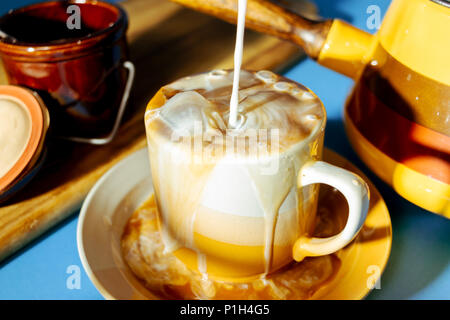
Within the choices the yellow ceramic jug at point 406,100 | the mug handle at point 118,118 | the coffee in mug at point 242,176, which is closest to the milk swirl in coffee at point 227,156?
the coffee in mug at point 242,176

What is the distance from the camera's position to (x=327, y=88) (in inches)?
29.6

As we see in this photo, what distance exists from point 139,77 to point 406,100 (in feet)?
1.53

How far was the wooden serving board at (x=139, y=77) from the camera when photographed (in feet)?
1.59

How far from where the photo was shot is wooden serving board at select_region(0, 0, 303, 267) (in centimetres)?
48

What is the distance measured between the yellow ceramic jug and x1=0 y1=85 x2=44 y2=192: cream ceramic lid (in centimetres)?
37

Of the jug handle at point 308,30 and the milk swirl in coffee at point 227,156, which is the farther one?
the jug handle at point 308,30

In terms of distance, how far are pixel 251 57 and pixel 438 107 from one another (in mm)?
428

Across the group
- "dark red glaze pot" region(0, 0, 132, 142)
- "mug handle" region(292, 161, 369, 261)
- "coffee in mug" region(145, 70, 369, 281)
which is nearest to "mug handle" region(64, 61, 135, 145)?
"dark red glaze pot" region(0, 0, 132, 142)

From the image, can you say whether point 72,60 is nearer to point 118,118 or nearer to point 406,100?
point 118,118

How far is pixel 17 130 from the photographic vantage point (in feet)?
1.57

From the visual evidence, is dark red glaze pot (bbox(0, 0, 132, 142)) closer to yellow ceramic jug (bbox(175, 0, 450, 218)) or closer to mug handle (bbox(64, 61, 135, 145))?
mug handle (bbox(64, 61, 135, 145))

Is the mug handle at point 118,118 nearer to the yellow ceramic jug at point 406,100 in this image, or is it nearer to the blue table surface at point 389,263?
the blue table surface at point 389,263

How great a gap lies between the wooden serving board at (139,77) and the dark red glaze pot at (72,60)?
0.12 feet
